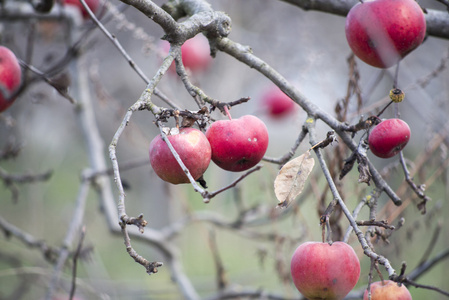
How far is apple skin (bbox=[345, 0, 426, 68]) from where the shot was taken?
3.74ft

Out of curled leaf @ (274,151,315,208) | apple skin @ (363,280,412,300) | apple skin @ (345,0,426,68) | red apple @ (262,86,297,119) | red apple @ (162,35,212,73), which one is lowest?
apple skin @ (363,280,412,300)

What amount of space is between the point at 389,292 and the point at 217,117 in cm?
168

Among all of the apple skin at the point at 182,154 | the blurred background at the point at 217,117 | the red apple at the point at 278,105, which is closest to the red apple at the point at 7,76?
the blurred background at the point at 217,117

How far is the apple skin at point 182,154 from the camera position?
0.92 metres

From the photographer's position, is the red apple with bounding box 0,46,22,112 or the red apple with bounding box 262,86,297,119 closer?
the red apple with bounding box 0,46,22,112

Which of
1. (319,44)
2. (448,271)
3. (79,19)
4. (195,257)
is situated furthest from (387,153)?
(195,257)

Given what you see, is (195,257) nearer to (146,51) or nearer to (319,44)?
(319,44)

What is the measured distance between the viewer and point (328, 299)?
969mm

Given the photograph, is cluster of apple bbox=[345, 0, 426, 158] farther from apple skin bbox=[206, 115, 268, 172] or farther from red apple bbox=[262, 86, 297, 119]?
red apple bbox=[262, 86, 297, 119]

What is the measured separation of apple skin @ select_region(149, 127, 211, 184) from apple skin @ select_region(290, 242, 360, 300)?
301mm

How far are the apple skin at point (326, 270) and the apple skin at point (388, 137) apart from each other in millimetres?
258

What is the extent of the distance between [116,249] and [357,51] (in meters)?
6.09

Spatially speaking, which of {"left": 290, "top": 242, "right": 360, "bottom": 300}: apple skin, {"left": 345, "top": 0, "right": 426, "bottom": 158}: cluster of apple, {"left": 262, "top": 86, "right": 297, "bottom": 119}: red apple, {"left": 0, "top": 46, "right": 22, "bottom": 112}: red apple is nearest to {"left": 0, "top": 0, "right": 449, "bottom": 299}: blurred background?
{"left": 262, "top": 86, "right": 297, "bottom": 119}: red apple

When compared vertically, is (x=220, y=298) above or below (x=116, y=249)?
above
